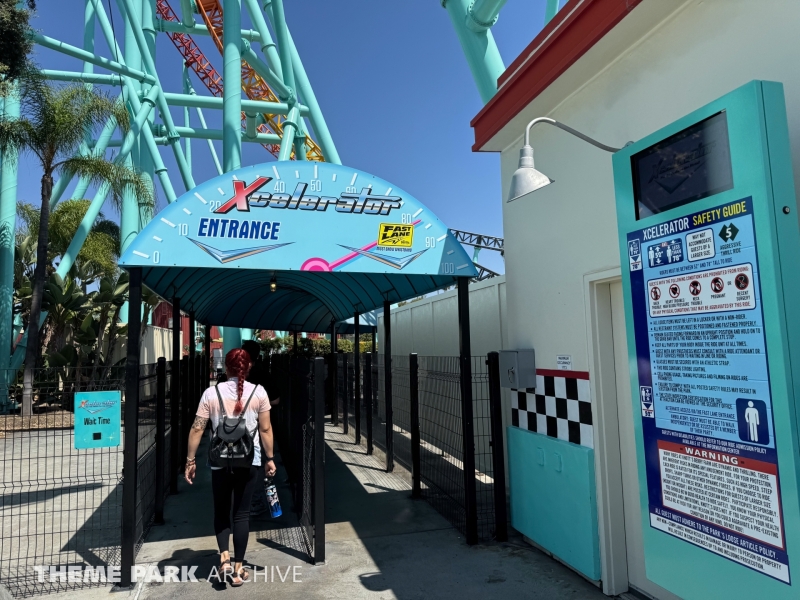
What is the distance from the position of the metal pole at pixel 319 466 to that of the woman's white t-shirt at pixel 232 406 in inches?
18.6

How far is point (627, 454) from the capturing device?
4.18m

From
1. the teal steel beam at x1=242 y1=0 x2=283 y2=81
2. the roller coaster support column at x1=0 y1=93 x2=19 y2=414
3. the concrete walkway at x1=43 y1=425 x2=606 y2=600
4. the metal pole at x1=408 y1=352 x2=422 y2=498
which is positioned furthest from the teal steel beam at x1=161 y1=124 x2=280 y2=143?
the concrete walkway at x1=43 y1=425 x2=606 y2=600

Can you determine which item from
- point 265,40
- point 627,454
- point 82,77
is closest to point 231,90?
point 265,40

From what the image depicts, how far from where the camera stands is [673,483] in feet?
9.21

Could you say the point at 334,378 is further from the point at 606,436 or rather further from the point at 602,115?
the point at 602,115

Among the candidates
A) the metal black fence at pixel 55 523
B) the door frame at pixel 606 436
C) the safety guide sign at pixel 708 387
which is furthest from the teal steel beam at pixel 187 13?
the safety guide sign at pixel 708 387

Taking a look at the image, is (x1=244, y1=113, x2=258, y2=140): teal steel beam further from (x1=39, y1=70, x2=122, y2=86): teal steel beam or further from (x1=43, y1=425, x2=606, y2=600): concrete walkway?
(x1=43, y1=425, x2=606, y2=600): concrete walkway

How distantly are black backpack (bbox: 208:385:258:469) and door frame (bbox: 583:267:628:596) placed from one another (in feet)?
8.77

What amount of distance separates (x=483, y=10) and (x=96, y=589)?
7.77 meters

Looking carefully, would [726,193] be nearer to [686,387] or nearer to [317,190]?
[686,387]

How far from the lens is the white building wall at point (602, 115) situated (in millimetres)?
2927

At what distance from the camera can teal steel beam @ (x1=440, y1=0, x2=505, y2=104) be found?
7.96 m

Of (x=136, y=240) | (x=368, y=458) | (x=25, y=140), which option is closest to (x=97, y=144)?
(x=25, y=140)

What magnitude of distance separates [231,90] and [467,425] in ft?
39.0
